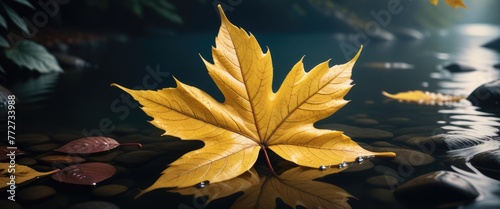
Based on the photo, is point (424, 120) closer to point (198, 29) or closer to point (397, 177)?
point (397, 177)

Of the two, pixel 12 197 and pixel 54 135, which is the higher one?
pixel 54 135

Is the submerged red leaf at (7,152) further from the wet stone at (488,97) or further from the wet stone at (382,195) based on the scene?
the wet stone at (488,97)

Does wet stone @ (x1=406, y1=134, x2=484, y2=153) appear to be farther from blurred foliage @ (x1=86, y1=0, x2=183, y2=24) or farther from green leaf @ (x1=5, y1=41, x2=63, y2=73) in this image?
blurred foliage @ (x1=86, y1=0, x2=183, y2=24)

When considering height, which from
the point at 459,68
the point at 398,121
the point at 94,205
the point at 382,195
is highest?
the point at 459,68

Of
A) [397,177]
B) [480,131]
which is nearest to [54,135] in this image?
[397,177]

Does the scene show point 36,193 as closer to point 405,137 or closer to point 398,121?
point 405,137

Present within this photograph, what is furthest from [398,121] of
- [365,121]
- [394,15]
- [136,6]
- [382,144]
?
[394,15]

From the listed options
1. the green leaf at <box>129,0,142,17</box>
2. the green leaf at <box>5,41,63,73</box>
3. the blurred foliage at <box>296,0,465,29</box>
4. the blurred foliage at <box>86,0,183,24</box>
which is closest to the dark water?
the green leaf at <box>5,41,63,73</box>
